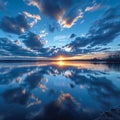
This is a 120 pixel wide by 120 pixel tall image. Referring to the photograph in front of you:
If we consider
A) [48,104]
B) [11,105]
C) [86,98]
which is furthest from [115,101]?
[11,105]

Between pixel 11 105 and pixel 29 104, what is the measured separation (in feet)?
5.01

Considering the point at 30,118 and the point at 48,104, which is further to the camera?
the point at 48,104

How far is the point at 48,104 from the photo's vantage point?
13.4 meters

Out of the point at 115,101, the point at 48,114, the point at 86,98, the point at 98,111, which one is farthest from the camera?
the point at 86,98

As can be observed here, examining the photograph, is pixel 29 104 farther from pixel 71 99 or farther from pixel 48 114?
pixel 71 99

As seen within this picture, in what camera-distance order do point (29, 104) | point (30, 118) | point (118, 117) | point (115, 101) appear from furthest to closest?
point (115, 101)
point (29, 104)
point (30, 118)
point (118, 117)

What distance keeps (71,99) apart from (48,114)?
5029 millimetres

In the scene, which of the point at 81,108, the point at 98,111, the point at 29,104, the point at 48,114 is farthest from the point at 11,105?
the point at 98,111

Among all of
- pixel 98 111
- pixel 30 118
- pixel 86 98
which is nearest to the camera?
pixel 30 118

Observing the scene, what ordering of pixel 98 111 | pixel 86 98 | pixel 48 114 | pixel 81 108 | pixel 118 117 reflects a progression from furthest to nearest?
1. pixel 86 98
2. pixel 81 108
3. pixel 98 111
4. pixel 48 114
5. pixel 118 117

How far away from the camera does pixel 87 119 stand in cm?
993

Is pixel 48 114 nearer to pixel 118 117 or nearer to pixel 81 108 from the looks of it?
pixel 81 108

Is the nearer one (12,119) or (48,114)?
(12,119)

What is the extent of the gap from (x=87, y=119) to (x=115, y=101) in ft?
19.2
